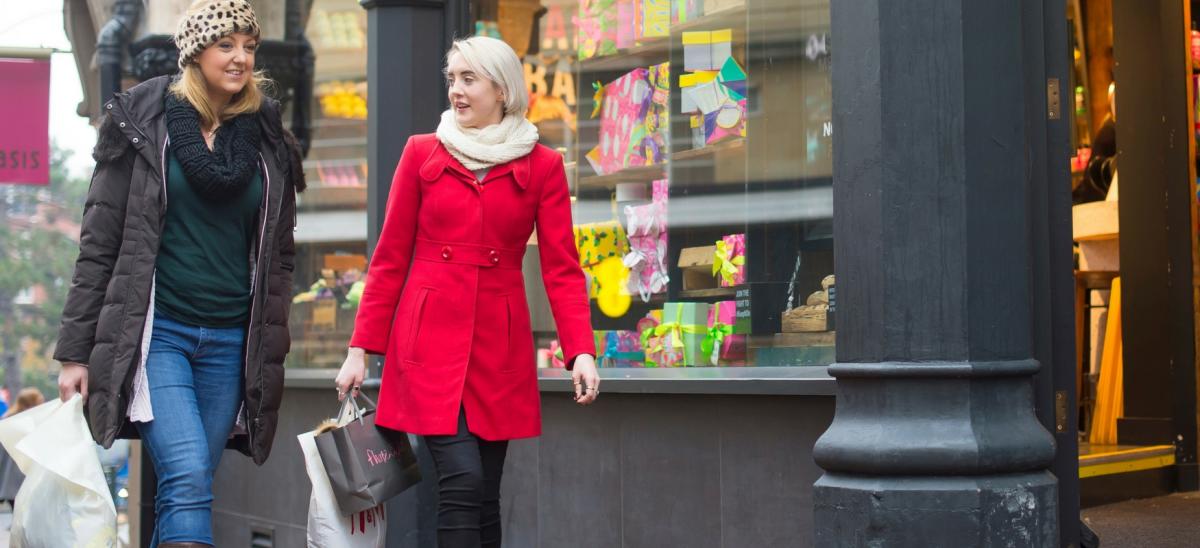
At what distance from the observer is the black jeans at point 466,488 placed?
4.20m

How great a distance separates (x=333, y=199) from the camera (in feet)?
26.9

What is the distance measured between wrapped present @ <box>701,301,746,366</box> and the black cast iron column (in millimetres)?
1747

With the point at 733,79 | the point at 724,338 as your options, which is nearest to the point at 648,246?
the point at 724,338

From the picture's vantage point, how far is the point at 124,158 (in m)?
4.30

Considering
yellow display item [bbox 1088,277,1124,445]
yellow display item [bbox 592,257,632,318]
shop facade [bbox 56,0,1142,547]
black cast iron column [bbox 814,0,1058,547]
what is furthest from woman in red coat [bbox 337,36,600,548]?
yellow display item [bbox 1088,277,1124,445]

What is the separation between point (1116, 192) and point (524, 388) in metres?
5.39

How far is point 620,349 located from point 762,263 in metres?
0.92

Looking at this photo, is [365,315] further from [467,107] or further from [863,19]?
[863,19]

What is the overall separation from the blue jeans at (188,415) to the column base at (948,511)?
169 cm

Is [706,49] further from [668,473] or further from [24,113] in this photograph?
[24,113]

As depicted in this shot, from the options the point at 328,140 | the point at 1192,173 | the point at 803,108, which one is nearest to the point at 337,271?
the point at 328,140

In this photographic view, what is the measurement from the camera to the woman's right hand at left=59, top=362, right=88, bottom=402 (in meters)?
4.18

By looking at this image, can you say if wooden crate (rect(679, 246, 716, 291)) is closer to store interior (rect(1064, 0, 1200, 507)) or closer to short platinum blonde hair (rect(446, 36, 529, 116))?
short platinum blonde hair (rect(446, 36, 529, 116))

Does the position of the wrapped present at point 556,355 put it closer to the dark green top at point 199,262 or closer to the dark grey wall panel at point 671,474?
the dark grey wall panel at point 671,474
